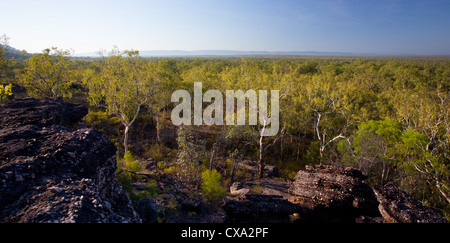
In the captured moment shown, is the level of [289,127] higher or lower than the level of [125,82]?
lower

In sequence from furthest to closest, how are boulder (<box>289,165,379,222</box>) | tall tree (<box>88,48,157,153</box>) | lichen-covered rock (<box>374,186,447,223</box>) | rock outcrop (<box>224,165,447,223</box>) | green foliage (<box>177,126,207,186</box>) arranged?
tall tree (<box>88,48,157,153</box>), green foliage (<box>177,126,207,186</box>), boulder (<box>289,165,379,222</box>), rock outcrop (<box>224,165,447,223</box>), lichen-covered rock (<box>374,186,447,223</box>)

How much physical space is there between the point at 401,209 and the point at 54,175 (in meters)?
14.4

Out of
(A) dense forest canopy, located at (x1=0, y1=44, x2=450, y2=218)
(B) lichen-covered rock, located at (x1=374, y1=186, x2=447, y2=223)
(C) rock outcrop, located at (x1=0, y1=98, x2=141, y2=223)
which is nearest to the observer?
(C) rock outcrop, located at (x1=0, y1=98, x2=141, y2=223)

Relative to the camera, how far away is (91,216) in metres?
5.18

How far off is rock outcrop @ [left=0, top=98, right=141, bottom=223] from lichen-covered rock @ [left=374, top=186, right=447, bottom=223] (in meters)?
11.5

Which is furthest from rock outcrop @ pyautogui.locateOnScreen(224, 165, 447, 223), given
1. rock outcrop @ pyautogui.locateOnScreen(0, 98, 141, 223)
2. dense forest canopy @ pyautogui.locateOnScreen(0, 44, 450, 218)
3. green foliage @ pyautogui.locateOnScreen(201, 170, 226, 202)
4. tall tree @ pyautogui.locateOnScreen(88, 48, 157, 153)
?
tall tree @ pyautogui.locateOnScreen(88, 48, 157, 153)

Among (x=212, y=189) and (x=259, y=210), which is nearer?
(x=259, y=210)

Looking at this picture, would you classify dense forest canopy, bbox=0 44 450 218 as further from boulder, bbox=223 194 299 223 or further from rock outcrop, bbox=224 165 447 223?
rock outcrop, bbox=224 165 447 223

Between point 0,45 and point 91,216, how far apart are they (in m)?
24.7

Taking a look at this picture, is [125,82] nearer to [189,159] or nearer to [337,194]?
[189,159]

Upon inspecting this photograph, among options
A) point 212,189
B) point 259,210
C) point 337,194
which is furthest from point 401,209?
point 212,189

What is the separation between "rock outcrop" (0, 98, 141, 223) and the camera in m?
5.10

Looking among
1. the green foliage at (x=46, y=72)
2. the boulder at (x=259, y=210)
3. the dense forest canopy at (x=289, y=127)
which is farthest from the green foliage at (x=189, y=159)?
the green foliage at (x=46, y=72)

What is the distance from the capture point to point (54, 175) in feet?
20.9
